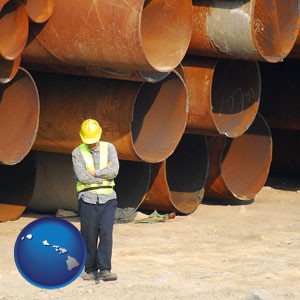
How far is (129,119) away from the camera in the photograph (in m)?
10.7

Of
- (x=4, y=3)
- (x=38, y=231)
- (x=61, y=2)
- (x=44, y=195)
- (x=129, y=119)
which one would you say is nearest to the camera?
(x=38, y=231)

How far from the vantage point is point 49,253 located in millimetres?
8531

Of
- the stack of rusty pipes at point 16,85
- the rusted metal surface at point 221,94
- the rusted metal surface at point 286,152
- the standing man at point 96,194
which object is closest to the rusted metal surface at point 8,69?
the stack of rusty pipes at point 16,85

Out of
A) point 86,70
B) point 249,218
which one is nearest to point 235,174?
point 249,218

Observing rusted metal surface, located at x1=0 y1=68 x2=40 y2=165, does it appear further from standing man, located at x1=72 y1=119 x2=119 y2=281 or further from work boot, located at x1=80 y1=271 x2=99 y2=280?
work boot, located at x1=80 y1=271 x2=99 y2=280

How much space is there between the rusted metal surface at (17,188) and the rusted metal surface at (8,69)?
2114 mm

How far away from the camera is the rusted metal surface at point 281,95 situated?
1460 centimetres

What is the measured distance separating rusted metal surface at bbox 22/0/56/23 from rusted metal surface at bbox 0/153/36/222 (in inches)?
86.3

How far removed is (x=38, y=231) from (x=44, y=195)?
3347mm

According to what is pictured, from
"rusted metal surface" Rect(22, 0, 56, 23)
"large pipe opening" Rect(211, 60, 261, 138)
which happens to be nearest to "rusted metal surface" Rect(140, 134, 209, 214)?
"large pipe opening" Rect(211, 60, 261, 138)

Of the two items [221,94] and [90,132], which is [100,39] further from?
[221,94]

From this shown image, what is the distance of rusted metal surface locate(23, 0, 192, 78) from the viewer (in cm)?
970

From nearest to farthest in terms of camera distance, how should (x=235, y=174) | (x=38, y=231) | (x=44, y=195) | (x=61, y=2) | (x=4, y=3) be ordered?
(x=38, y=231), (x=4, y=3), (x=61, y=2), (x=44, y=195), (x=235, y=174)

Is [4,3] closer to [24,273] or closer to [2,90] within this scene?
[2,90]
